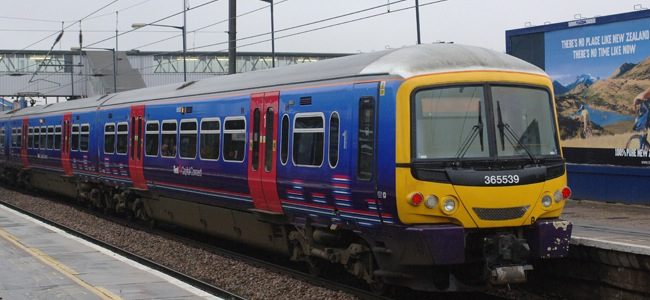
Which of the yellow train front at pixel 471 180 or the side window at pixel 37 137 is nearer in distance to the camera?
the yellow train front at pixel 471 180

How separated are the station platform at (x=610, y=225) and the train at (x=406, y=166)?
0.65 meters

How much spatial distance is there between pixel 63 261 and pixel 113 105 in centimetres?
720

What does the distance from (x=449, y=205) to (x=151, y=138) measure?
8.75 m

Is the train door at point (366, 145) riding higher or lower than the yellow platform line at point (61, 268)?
higher

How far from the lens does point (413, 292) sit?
948cm

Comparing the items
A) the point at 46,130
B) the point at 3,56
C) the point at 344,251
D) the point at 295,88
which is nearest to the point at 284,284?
the point at 344,251

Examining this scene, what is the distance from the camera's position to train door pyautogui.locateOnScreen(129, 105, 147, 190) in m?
15.8

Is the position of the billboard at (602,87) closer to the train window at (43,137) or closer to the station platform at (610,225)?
the station platform at (610,225)

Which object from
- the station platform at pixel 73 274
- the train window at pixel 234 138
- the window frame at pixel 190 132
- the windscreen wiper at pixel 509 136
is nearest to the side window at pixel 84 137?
the station platform at pixel 73 274

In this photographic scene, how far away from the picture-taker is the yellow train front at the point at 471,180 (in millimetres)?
7898

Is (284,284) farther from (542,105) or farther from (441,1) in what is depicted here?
(441,1)

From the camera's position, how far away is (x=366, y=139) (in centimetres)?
848

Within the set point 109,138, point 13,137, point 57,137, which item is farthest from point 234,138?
point 13,137

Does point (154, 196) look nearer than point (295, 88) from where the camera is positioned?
No
